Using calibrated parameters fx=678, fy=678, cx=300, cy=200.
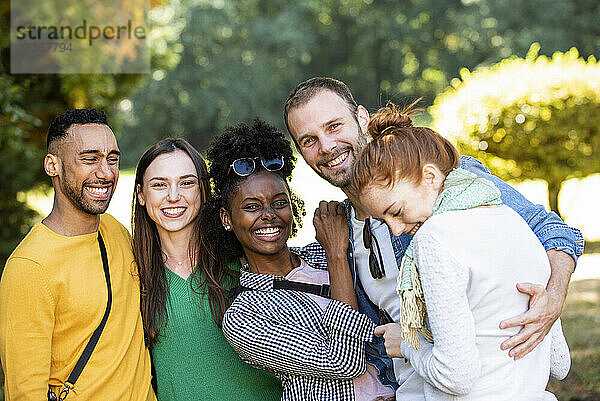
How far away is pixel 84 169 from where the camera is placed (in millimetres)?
3096

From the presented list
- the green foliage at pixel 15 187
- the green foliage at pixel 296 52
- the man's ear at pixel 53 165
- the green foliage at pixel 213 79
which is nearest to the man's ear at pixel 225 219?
the man's ear at pixel 53 165

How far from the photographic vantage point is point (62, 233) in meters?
3.04

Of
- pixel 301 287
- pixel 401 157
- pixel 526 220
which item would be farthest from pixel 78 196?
pixel 526 220

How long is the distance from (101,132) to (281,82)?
Result: 110 feet

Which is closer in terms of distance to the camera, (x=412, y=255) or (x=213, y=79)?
(x=412, y=255)

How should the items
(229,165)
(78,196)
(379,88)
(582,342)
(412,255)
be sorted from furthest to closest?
(379,88), (582,342), (229,165), (78,196), (412,255)

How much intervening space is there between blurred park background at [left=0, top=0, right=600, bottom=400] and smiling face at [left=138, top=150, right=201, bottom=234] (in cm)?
105

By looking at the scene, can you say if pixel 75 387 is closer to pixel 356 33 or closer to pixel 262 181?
pixel 262 181

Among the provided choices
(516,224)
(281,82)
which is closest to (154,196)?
(516,224)

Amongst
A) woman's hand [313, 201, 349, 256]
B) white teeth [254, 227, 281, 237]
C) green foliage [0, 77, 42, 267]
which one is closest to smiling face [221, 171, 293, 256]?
white teeth [254, 227, 281, 237]

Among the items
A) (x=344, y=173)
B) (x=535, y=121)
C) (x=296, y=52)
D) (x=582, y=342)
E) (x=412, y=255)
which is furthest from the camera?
(x=296, y=52)

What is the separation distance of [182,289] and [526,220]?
167 cm

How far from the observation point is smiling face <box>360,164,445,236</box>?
8.00ft

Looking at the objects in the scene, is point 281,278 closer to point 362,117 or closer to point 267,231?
point 267,231
